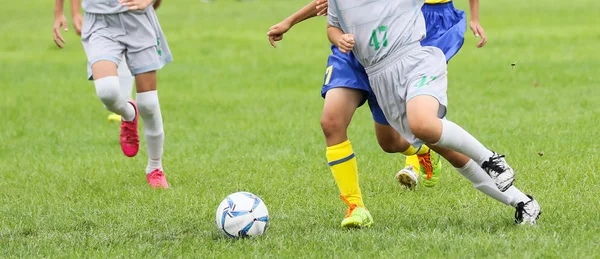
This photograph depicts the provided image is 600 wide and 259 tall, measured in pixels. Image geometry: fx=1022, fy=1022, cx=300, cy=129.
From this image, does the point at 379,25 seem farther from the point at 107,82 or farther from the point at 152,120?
the point at 152,120

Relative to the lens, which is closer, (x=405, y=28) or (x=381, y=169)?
(x=405, y=28)

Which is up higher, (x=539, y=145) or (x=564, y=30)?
(x=539, y=145)

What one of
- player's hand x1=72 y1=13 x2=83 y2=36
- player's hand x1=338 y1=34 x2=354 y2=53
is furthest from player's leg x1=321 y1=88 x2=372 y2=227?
player's hand x1=72 y1=13 x2=83 y2=36

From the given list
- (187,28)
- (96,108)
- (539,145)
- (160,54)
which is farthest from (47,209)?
(187,28)

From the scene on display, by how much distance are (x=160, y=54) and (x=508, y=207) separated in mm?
2842

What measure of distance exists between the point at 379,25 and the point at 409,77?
33 centimetres

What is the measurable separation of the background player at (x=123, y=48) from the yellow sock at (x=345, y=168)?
1.96 meters

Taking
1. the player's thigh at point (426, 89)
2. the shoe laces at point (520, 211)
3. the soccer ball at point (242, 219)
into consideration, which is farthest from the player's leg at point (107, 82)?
the shoe laces at point (520, 211)

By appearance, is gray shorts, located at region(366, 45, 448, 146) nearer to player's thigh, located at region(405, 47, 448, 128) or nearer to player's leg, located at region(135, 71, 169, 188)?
player's thigh, located at region(405, 47, 448, 128)

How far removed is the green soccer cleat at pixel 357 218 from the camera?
5.45m

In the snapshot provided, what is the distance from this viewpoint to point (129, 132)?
761 cm

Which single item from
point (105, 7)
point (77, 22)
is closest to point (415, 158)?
point (105, 7)

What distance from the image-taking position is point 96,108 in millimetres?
12852

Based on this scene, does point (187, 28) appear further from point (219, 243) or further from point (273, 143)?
point (219, 243)
